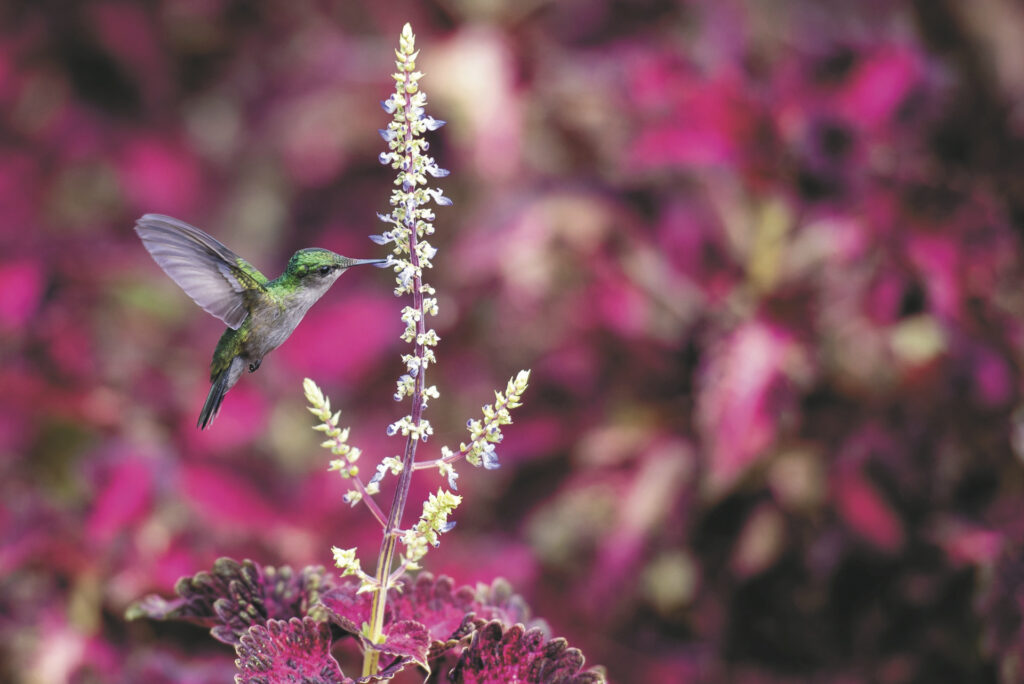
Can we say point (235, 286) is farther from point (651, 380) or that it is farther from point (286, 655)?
point (651, 380)

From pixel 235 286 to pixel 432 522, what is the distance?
0.50ft

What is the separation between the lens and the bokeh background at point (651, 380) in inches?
41.7

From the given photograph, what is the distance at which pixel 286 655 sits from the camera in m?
0.50

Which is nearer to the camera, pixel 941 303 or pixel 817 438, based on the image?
pixel 941 303

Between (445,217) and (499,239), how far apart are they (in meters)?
0.62

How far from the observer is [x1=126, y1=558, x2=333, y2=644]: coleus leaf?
1.78 ft

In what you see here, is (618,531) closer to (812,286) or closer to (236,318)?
(812,286)

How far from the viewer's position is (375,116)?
5.53 feet

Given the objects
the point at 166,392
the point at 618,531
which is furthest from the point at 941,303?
the point at 166,392

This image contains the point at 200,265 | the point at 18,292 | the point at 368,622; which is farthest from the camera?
the point at 18,292

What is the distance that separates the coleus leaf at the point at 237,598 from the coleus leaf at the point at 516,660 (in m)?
0.11

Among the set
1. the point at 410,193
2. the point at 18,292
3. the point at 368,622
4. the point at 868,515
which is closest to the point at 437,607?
the point at 368,622

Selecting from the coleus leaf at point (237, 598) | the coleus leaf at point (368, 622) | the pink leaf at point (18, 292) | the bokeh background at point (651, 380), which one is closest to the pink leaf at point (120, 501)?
the bokeh background at point (651, 380)

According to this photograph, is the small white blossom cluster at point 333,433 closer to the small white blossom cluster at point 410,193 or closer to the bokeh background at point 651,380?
the small white blossom cluster at point 410,193
